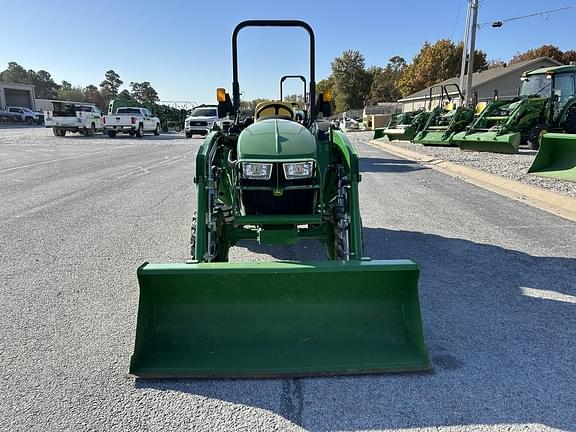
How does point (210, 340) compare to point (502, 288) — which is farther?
point (502, 288)

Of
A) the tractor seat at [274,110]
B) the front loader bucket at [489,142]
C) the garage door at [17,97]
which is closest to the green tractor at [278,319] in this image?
the tractor seat at [274,110]

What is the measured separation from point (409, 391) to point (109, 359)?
193 cm

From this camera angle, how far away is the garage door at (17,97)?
2785 inches

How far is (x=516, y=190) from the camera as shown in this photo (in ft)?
29.7

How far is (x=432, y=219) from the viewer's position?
6.86 m

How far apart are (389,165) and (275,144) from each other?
11490 mm

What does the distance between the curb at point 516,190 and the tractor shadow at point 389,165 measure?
62cm

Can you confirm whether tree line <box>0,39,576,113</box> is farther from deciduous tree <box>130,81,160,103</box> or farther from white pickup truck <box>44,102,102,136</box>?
white pickup truck <box>44,102,102,136</box>

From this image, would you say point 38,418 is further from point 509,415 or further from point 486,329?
point 486,329

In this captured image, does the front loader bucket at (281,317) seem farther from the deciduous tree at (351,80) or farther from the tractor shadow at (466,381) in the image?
the deciduous tree at (351,80)

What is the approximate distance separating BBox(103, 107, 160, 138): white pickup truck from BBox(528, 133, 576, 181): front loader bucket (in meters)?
24.0

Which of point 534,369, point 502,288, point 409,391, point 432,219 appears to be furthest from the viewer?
point 432,219

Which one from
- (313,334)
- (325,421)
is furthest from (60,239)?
(325,421)

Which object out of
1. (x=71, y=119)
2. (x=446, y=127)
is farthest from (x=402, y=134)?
(x=71, y=119)
